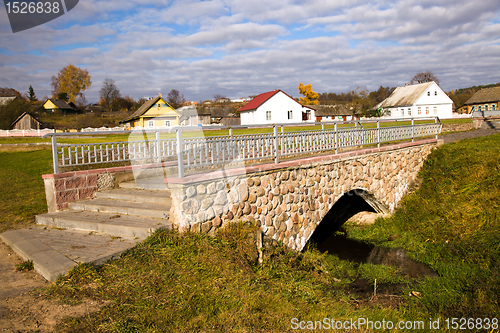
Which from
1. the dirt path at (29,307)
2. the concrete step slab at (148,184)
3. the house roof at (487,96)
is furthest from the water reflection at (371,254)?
the house roof at (487,96)

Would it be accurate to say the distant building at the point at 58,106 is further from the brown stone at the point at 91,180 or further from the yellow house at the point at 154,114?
the brown stone at the point at 91,180

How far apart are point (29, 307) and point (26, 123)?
4727 centimetres

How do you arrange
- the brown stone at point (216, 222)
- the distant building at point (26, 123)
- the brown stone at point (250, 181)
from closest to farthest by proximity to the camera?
the brown stone at point (216, 222) → the brown stone at point (250, 181) → the distant building at point (26, 123)

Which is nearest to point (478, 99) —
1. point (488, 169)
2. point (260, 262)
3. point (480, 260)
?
point (488, 169)

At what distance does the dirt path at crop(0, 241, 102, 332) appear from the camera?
289cm

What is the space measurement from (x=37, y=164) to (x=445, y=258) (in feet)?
48.1

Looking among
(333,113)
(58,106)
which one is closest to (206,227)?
Answer: (333,113)

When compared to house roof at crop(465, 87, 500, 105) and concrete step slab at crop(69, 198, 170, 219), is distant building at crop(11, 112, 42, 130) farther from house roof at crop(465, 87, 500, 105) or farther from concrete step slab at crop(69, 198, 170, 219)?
house roof at crop(465, 87, 500, 105)

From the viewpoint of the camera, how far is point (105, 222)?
5324 mm

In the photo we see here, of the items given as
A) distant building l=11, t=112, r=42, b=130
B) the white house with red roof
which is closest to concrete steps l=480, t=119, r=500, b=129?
the white house with red roof

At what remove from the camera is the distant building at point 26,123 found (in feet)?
133

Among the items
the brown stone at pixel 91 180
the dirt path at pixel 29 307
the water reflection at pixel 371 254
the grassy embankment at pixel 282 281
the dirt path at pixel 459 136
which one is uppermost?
the dirt path at pixel 459 136

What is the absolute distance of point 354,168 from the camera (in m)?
9.00

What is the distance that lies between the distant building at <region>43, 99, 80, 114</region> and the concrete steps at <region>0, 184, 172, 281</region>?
65874 mm
